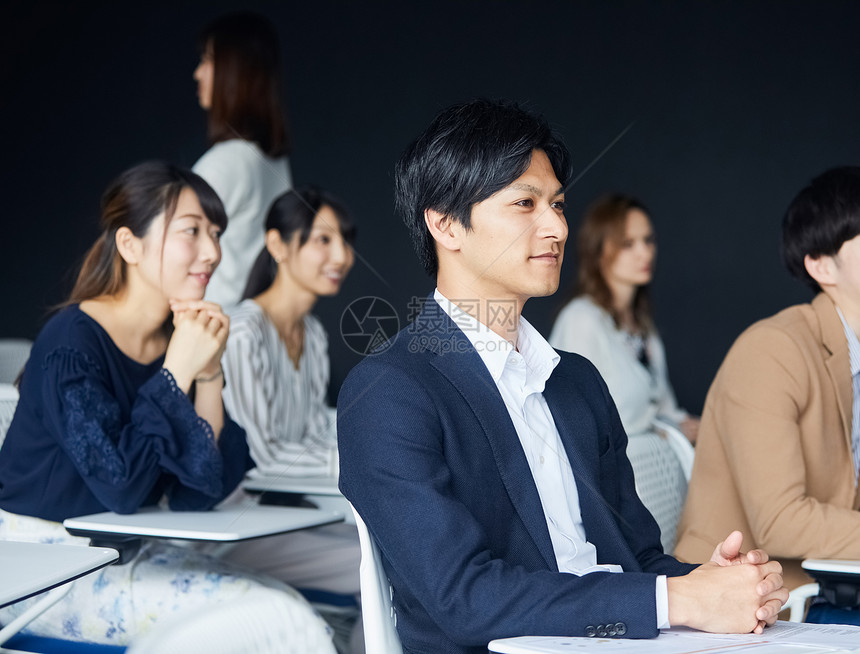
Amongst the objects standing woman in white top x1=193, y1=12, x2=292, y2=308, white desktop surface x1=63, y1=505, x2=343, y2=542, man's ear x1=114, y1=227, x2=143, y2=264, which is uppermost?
standing woman in white top x1=193, y1=12, x2=292, y2=308

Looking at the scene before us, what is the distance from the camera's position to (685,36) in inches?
170

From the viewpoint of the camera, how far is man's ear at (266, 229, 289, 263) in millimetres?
2838

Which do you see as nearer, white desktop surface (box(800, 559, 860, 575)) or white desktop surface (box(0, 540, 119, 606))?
white desktop surface (box(0, 540, 119, 606))

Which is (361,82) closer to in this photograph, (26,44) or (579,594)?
(26,44)

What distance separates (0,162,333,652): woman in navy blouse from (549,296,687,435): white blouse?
1532 mm

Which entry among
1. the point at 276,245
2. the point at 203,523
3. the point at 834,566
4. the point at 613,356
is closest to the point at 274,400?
the point at 276,245

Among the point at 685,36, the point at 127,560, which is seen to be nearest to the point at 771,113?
the point at 685,36

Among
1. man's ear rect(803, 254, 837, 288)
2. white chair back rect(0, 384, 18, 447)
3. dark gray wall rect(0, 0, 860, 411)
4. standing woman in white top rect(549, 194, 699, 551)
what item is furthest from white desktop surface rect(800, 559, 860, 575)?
dark gray wall rect(0, 0, 860, 411)

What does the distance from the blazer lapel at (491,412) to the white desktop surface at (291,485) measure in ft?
2.46

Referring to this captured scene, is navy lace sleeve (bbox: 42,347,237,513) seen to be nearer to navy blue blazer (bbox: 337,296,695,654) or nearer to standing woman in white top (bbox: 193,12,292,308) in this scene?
navy blue blazer (bbox: 337,296,695,654)

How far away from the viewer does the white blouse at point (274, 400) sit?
2.44m

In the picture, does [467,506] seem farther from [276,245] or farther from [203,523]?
[276,245]

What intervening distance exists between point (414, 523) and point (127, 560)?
785 mm

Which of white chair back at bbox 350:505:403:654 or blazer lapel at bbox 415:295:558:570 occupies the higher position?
blazer lapel at bbox 415:295:558:570
